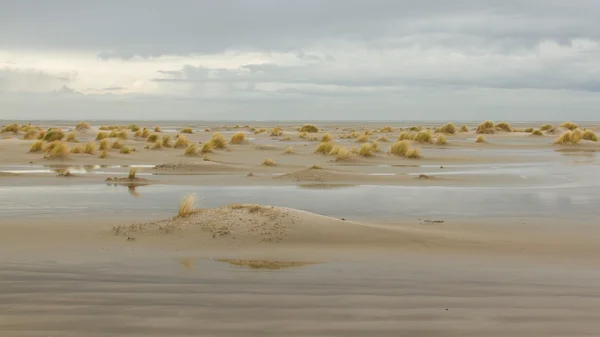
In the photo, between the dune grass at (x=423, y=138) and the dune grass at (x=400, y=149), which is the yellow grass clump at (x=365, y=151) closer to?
the dune grass at (x=400, y=149)

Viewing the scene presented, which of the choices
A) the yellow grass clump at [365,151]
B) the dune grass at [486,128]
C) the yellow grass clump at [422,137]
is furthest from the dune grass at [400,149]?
the dune grass at [486,128]

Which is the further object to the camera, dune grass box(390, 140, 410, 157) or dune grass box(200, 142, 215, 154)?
dune grass box(200, 142, 215, 154)

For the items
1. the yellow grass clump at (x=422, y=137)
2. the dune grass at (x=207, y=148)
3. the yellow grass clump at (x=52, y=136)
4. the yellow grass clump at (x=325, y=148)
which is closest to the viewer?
the yellow grass clump at (x=325, y=148)

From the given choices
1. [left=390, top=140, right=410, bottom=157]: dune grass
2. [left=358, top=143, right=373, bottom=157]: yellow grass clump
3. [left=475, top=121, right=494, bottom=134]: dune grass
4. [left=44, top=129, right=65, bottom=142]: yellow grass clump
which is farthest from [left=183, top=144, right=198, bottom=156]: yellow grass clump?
[left=475, top=121, right=494, bottom=134]: dune grass

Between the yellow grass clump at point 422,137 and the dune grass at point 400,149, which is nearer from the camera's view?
the dune grass at point 400,149

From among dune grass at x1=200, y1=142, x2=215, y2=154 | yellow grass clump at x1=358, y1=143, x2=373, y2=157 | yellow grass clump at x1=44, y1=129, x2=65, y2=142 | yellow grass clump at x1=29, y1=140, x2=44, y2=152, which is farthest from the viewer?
yellow grass clump at x1=44, y1=129, x2=65, y2=142

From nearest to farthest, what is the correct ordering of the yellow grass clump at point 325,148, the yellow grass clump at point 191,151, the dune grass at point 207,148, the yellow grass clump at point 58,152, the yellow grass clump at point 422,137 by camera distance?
the yellow grass clump at point 58,152, the yellow grass clump at point 191,151, the yellow grass clump at point 325,148, the dune grass at point 207,148, the yellow grass clump at point 422,137

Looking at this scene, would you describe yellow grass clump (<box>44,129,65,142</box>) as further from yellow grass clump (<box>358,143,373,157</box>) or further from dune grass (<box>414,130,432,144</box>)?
dune grass (<box>414,130,432,144</box>)

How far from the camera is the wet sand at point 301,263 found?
5500mm

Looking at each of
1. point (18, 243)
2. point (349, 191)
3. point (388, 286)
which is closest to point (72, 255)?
point (18, 243)

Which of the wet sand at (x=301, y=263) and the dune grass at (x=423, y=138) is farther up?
the wet sand at (x=301, y=263)

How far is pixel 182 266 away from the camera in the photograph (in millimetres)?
7695

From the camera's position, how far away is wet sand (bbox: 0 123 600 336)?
550cm

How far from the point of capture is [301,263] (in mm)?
7918
